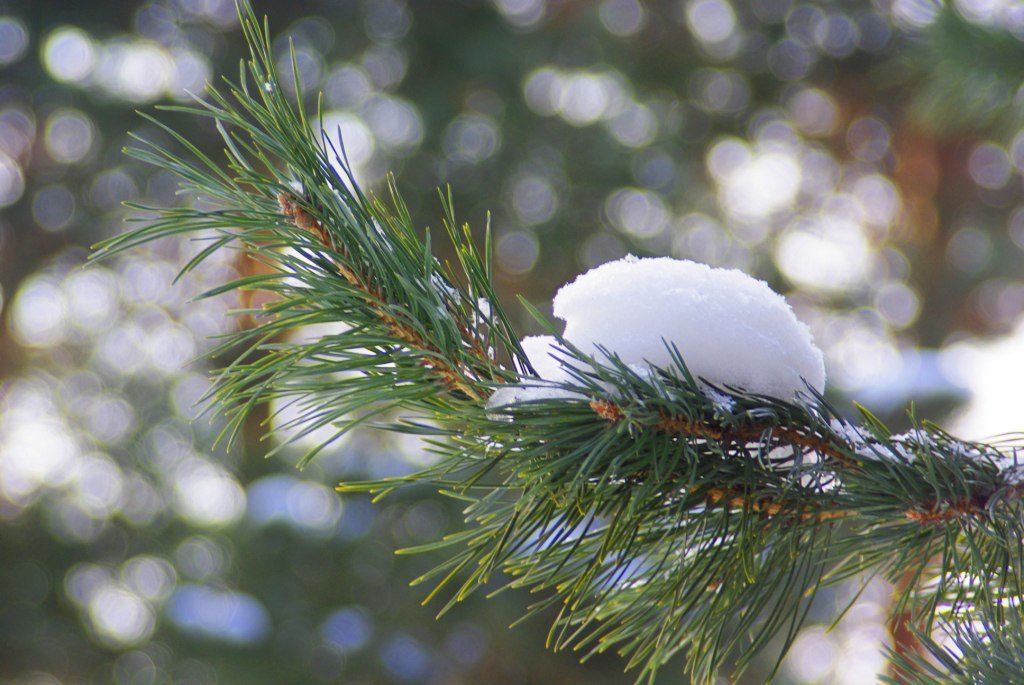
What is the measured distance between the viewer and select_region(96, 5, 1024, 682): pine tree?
29 centimetres

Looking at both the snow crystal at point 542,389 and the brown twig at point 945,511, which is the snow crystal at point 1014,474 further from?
the snow crystal at point 542,389

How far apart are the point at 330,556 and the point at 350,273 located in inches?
79.1

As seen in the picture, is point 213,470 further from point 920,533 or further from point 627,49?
point 920,533

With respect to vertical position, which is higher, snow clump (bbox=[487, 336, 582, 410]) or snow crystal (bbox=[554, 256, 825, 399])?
snow crystal (bbox=[554, 256, 825, 399])

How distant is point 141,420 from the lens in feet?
9.43

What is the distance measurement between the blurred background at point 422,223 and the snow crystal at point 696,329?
170cm

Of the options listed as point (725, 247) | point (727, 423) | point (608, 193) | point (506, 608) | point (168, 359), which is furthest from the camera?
point (168, 359)

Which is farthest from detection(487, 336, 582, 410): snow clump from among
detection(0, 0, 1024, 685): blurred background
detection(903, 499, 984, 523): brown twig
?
detection(0, 0, 1024, 685): blurred background

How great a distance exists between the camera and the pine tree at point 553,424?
29 cm

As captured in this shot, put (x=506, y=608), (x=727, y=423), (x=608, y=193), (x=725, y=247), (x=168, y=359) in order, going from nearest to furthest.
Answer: (x=727, y=423) < (x=506, y=608) < (x=608, y=193) < (x=725, y=247) < (x=168, y=359)

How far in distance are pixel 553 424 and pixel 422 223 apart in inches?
78.0

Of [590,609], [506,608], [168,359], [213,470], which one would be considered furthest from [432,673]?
[590,609]

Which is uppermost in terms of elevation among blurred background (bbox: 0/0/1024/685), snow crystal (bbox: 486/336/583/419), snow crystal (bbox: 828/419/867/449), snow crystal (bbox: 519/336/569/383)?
blurred background (bbox: 0/0/1024/685)

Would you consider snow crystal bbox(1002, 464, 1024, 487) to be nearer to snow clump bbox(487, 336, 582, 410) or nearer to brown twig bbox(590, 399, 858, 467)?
brown twig bbox(590, 399, 858, 467)
